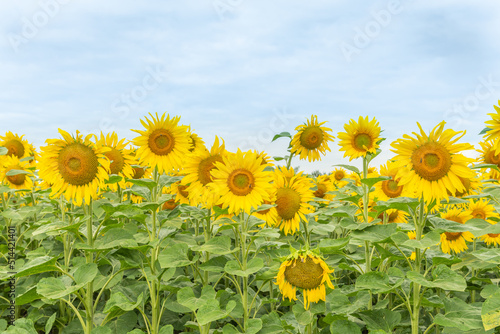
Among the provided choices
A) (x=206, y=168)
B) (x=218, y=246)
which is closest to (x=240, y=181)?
(x=206, y=168)

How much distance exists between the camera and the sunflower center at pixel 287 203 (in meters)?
3.98

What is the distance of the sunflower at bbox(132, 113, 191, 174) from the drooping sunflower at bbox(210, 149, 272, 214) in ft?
1.77

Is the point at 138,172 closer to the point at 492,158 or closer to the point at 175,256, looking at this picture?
the point at 175,256

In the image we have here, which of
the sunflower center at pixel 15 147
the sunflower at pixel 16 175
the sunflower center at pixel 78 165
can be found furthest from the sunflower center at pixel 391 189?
the sunflower center at pixel 15 147

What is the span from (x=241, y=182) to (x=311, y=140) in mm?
2793

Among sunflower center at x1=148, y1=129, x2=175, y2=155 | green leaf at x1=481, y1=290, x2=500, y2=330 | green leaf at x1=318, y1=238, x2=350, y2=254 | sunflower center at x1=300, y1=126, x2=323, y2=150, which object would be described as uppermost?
sunflower center at x1=300, y1=126, x2=323, y2=150

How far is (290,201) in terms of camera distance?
3.97m

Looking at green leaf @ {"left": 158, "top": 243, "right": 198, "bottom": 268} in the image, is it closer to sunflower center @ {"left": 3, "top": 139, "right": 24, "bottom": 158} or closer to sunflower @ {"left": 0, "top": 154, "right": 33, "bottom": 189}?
sunflower @ {"left": 0, "top": 154, "right": 33, "bottom": 189}

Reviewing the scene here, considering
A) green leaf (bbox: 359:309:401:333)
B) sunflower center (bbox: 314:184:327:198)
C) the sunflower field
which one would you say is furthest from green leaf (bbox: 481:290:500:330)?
sunflower center (bbox: 314:184:327:198)

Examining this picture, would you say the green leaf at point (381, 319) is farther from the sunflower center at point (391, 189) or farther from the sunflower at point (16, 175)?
the sunflower at point (16, 175)

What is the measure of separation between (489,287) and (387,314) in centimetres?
78

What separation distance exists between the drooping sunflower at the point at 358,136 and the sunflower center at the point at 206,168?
156 cm

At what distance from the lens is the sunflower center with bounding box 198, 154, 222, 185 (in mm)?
3537

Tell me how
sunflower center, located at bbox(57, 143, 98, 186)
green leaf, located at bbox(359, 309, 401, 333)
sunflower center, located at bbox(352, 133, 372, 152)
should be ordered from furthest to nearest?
sunflower center, located at bbox(352, 133, 372, 152) < sunflower center, located at bbox(57, 143, 98, 186) < green leaf, located at bbox(359, 309, 401, 333)
